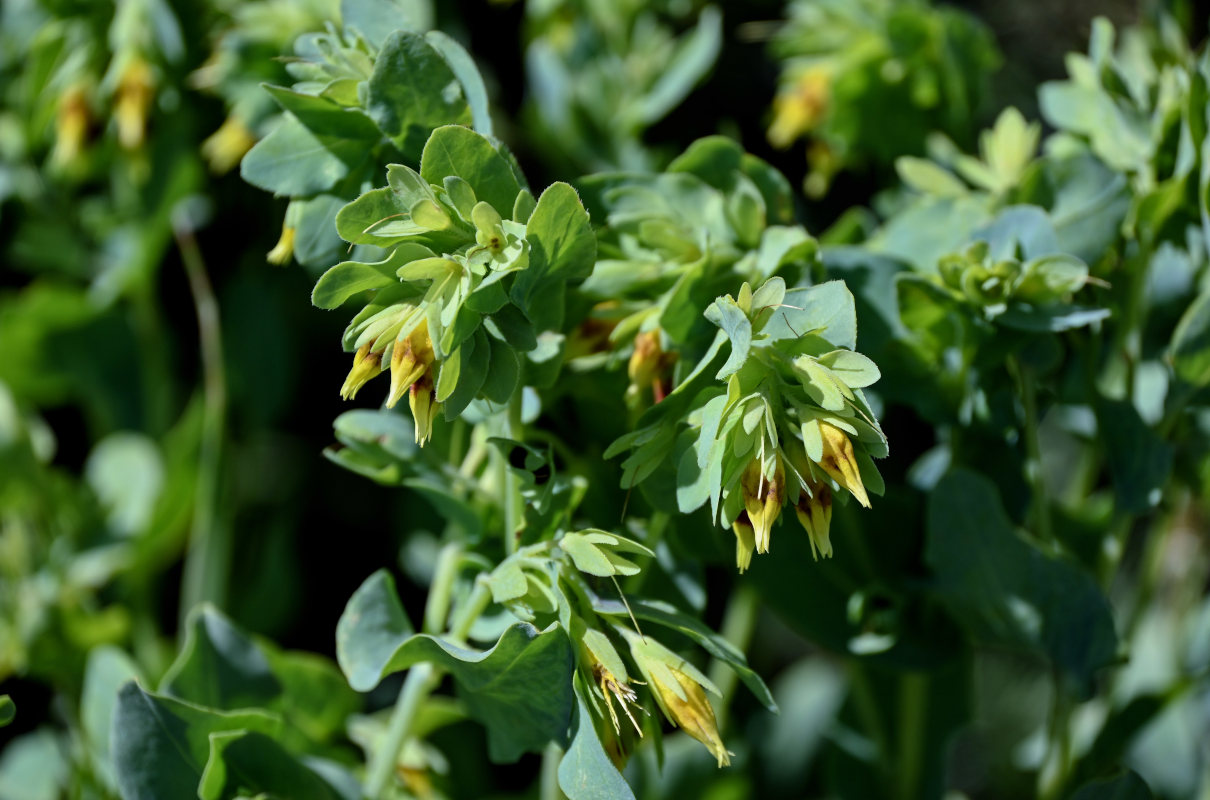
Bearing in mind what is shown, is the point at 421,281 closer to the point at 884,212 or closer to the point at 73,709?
the point at 884,212

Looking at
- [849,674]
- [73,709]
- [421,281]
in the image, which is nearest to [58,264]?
[73,709]

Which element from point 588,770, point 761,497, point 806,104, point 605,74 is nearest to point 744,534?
point 761,497

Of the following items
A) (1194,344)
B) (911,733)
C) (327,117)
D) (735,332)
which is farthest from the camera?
(911,733)

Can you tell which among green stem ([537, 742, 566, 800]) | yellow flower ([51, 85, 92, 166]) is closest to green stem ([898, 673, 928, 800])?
green stem ([537, 742, 566, 800])

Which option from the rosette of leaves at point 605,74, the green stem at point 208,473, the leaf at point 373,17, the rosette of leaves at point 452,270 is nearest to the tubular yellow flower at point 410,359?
the rosette of leaves at point 452,270

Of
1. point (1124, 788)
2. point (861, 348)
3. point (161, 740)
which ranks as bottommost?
point (1124, 788)

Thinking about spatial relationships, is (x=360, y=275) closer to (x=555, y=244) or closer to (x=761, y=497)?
(x=555, y=244)
